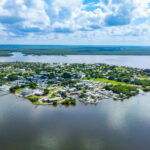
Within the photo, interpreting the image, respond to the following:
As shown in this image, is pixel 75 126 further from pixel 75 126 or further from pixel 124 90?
pixel 124 90

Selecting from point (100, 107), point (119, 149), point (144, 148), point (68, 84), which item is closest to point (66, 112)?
point (100, 107)

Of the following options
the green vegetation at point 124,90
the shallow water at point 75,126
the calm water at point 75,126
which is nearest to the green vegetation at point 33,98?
the shallow water at point 75,126

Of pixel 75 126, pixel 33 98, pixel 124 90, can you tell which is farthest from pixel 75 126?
pixel 124 90

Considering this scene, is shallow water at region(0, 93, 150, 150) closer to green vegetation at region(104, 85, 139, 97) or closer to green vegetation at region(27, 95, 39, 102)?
green vegetation at region(27, 95, 39, 102)

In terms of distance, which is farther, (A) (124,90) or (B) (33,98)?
(A) (124,90)

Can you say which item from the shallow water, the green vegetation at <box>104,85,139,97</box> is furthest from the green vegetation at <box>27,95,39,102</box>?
the green vegetation at <box>104,85,139,97</box>

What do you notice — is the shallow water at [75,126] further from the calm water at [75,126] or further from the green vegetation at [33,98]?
the green vegetation at [33,98]

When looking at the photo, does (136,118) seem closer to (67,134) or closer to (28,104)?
(67,134)

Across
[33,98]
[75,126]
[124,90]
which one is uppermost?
[124,90]

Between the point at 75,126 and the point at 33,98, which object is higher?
the point at 33,98
